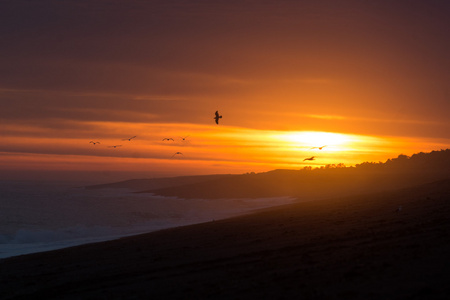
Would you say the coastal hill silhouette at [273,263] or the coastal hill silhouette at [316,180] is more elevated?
the coastal hill silhouette at [316,180]

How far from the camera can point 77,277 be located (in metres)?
16.7

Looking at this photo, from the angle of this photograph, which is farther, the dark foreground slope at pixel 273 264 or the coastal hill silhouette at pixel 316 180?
the coastal hill silhouette at pixel 316 180

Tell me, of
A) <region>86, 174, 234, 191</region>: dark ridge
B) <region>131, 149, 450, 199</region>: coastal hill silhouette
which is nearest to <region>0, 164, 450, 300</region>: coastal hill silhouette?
<region>131, 149, 450, 199</region>: coastal hill silhouette

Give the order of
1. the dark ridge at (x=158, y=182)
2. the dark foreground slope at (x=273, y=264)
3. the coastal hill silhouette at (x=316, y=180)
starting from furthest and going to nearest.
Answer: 1. the dark ridge at (x=158, y=182)
2. the coastal hill silhouette at (x=316, y=180)
3. the dark foreground slope at (x=273, y=264)

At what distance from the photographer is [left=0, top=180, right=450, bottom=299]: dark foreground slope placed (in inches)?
451

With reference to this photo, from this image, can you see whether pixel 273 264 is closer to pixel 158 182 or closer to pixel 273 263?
pixel 273 263

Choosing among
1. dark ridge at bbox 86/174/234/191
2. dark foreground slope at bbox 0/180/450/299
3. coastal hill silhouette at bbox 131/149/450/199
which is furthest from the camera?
dark ridge at bbox 86/174/234/191

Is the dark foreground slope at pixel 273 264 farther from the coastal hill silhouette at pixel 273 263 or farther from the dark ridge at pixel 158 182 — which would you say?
the dark ridge at pixel 158 182

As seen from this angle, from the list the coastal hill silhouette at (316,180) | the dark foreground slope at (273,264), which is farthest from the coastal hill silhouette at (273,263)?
the coastal hill silhouette at (316,180)

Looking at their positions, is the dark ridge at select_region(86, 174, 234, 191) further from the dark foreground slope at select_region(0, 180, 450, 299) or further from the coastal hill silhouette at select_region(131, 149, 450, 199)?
the dark foreground slope at select_region(0, 180, 450, 299)

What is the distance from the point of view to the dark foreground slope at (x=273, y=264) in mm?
11456

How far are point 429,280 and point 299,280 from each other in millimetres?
2885

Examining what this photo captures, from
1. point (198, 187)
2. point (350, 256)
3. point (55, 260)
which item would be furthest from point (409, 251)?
point (198, 187)

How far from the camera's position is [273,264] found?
14.4 m
